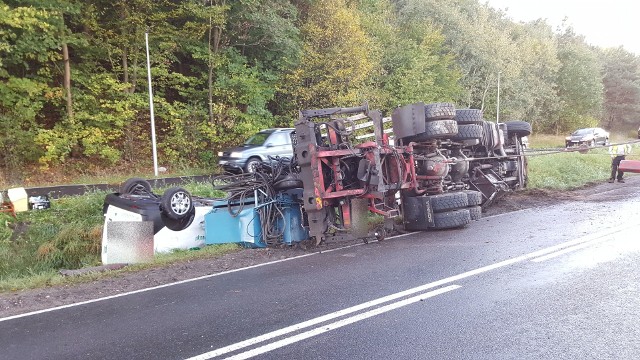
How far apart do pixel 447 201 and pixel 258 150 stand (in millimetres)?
9081

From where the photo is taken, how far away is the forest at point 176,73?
16.9 meters

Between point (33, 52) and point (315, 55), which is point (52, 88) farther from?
point (315, 55)

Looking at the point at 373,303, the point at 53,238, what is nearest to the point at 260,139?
the point at 53,238

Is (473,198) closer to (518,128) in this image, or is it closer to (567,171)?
(518,128)

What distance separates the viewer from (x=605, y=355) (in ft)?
11.8

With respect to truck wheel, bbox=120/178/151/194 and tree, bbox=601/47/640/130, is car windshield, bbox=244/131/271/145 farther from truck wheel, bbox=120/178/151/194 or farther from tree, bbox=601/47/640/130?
tree, bbox=601/47/640/130

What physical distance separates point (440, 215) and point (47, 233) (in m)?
8.46

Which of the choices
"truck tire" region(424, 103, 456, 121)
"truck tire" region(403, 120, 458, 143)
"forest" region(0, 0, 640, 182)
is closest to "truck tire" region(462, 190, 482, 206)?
"truck tire" region(403, 120, 458, 143)

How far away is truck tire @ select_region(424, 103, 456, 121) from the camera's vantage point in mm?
9148

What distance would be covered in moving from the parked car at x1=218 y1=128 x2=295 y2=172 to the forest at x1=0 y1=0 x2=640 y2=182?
380 centimetres

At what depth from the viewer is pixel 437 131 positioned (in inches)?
359

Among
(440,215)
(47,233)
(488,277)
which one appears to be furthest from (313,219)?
(47,233)

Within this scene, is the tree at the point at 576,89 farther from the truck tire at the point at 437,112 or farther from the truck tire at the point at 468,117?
the truck tire at the point at 437,112

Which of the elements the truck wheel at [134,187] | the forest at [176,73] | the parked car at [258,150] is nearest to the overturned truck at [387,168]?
the truck wheel at [134,187]
